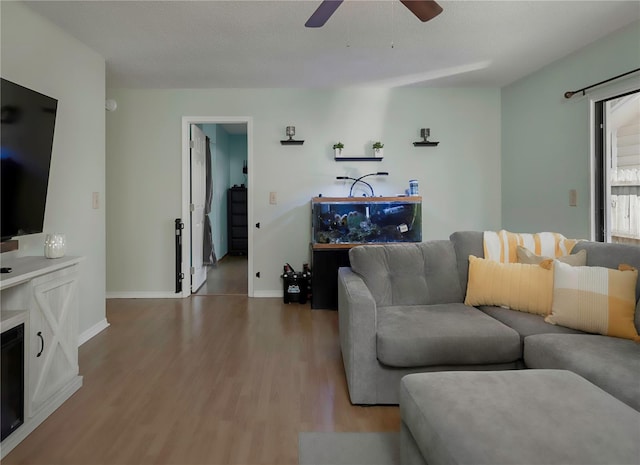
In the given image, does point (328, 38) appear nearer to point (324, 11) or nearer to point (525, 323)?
point (324, 11)

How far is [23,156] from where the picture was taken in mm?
1982

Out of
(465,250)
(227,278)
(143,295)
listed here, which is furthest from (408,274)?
(227,278)

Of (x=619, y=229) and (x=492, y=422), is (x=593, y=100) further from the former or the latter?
(x=492, y=422)

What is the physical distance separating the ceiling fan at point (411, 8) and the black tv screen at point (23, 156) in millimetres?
1580

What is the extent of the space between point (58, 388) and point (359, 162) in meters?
3.38

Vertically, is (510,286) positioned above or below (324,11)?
below

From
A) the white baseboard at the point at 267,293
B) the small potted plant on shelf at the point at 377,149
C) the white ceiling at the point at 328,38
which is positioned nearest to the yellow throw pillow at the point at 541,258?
the white ceiling at the point at 328,38

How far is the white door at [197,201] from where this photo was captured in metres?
4.31

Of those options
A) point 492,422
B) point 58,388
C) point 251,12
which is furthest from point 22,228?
point 492,422

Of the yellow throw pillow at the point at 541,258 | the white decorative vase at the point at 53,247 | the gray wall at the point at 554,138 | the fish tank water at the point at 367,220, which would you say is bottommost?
the yellow throw pillow at the point at 541,258

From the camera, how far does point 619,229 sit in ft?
9.48

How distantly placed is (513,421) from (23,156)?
8.41 feet

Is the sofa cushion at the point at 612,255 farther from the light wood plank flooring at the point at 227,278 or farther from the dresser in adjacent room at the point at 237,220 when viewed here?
the dresser in adjacent room at the point at 237,220

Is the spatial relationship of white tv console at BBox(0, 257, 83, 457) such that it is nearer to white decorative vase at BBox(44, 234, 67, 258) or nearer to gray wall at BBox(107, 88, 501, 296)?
white decorative vase at BBox(44, 234, 67, 258)
